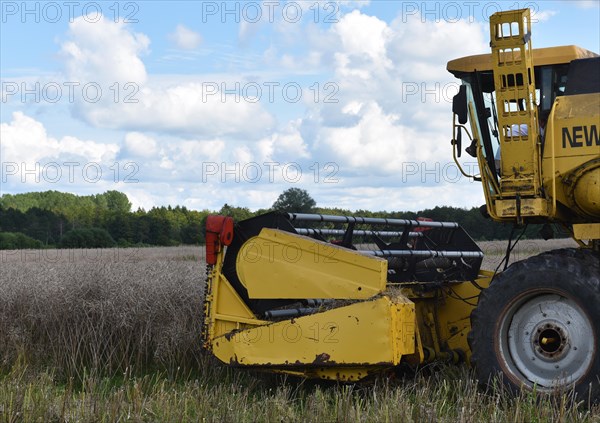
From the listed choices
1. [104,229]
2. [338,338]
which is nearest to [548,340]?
[338,338]

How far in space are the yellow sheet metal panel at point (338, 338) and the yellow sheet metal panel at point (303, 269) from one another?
0.18m

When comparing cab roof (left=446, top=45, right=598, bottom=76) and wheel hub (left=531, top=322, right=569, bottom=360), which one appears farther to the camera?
cab roof (left=446, top=45, right=598, bottom=76)

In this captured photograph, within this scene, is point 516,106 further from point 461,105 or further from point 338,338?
point 338,338

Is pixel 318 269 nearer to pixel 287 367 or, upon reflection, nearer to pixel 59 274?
pixel 287 367

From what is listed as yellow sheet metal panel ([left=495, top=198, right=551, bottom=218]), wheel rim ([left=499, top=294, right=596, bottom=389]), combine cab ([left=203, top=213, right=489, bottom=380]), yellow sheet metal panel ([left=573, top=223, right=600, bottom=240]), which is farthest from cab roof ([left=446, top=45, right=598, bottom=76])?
wheel rim ([left=499, top=294, right=596, bottom=389])

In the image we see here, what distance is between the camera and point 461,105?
5.98 m

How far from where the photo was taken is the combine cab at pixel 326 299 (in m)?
5.66

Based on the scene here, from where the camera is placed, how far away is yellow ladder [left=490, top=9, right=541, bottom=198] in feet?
18.3

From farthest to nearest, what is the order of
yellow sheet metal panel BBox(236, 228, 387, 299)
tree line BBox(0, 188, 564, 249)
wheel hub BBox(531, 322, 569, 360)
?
1. tree line BBox(0, 188, 564, 249)
2. yellow sheet metal panel BBox(236, 228, 387, 299)
3. wheel hub BBox(531, 322, 569, 360)

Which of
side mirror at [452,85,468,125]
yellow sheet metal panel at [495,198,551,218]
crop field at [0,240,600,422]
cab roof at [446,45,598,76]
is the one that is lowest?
crop field at [0,240,600,422]

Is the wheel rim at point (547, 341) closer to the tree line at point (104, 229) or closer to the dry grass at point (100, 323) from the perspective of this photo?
the dry grass at point (100, 323)

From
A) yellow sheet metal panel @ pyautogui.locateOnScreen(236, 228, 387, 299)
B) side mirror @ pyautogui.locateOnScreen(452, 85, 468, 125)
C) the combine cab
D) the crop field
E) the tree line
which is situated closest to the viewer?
the crop field

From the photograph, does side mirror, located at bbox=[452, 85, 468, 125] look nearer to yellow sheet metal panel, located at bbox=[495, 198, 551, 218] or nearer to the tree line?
yellow sheet metal panel, located at bbox=[495, 198, 551, 218]

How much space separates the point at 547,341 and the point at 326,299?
1.81 meters
